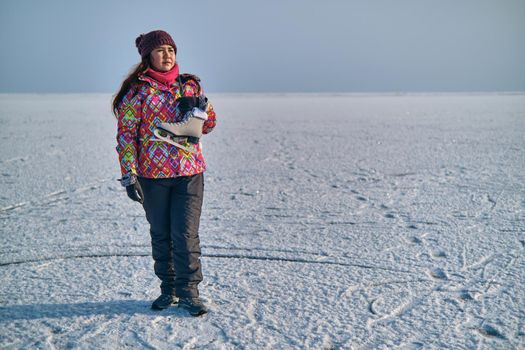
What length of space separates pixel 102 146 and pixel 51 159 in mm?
1971

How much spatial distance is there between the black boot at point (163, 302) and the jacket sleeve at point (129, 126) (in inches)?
28.7

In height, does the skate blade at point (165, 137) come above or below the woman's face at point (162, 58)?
below

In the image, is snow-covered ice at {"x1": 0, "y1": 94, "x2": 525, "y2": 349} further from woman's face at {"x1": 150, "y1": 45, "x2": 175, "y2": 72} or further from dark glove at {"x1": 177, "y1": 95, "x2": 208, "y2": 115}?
woman's face at {"x1": 150, "y1": 45, "x2": 175, "y2": 72}

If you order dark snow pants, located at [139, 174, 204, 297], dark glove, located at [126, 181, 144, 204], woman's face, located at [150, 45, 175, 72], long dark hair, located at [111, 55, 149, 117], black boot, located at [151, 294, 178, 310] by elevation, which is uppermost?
woman's face, located at [150, 45, 175, 72]

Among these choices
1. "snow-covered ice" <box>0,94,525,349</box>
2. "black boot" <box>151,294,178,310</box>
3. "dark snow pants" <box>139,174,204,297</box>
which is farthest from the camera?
"black boot" <box>151,294,178,310</box>

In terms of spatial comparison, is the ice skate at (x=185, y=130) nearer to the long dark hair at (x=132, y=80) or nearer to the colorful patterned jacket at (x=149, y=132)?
the colorful patterned jacket at (x=149, y=132)

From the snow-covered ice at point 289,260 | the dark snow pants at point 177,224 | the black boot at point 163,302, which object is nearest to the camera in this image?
the snow-covered ice at point 289,260

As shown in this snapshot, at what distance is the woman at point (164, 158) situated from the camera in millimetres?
2471

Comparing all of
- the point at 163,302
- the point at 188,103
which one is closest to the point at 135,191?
the point at 188,103

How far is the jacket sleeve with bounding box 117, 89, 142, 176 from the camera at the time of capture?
2.46 metres

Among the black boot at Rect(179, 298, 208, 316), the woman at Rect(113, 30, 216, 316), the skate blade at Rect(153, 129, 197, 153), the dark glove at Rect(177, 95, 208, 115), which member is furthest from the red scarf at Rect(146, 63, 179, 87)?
the black boot at Rect(179, 298, 208, 316)

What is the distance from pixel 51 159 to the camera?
7988 millimetres

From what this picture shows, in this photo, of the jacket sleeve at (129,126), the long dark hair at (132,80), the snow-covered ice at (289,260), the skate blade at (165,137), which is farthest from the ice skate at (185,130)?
the snow-covered ice at (289,260)

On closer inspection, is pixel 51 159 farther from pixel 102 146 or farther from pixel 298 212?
pixel 298 212
